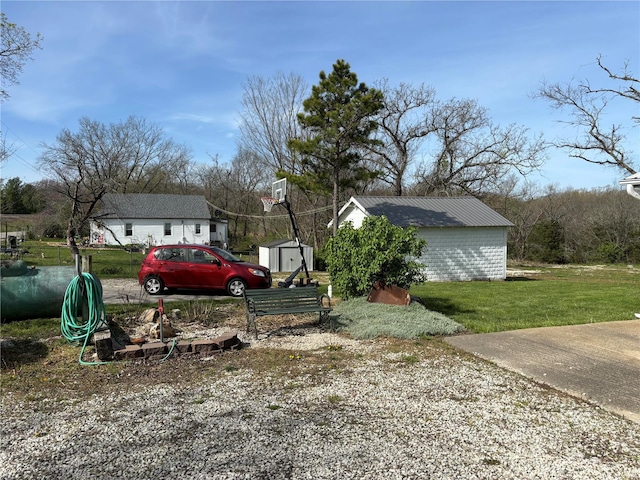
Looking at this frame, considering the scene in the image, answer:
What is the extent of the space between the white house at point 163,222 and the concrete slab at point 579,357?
1544 inches

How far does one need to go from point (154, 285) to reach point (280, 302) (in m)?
6.39

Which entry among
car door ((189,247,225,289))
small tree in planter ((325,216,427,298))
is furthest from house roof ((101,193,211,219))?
small tree in planter ((325,216,427,298))

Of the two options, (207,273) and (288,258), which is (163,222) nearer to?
(288,258)

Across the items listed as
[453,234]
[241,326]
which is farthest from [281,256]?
[241,326]

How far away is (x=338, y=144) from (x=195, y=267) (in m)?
9.53

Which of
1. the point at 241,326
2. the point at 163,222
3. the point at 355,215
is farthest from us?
the point at 163,222

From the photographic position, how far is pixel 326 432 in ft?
12.3

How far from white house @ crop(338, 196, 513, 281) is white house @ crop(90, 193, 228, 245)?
27639 mm

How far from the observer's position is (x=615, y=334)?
7.31 metres

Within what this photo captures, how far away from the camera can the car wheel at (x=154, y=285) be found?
41.6ft

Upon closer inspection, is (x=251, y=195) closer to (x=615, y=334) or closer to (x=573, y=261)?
(x=573, y=261)

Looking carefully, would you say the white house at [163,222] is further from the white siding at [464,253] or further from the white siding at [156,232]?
the white siding at [464,253]

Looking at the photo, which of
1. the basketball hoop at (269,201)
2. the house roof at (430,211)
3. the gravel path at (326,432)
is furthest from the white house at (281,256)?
the gravel path at (326,432)

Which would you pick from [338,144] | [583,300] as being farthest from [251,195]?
[583,300]
